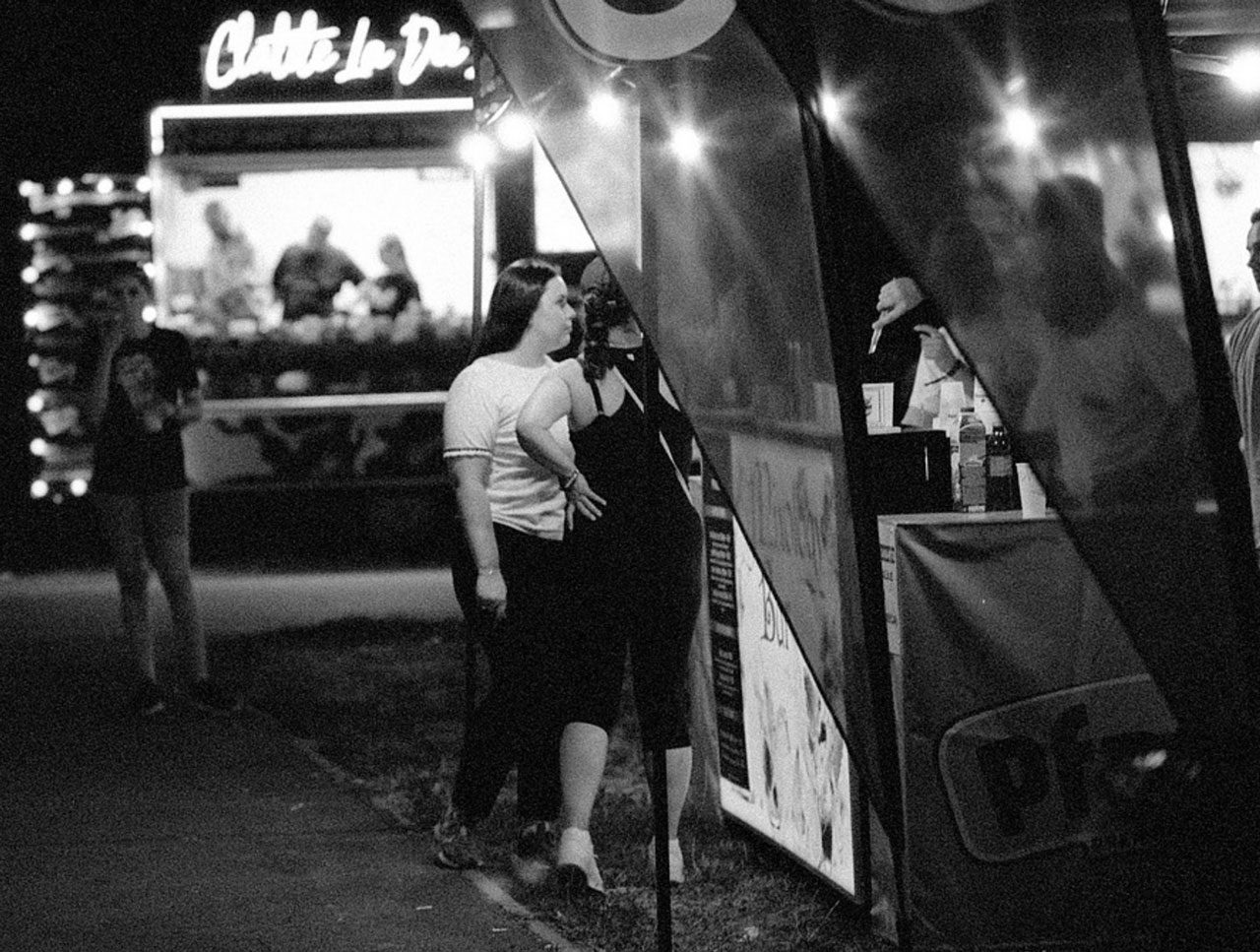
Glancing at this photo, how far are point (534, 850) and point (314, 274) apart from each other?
35.4 feet

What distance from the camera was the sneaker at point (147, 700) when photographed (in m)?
9.79

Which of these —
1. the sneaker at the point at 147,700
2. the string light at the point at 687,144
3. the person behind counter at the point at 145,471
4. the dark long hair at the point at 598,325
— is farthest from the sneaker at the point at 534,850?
the sneaker at the point at 147,700

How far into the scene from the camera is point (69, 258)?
16.5 m

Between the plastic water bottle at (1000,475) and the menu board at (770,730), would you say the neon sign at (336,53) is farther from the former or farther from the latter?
the plastic water bottle at (1000,475)

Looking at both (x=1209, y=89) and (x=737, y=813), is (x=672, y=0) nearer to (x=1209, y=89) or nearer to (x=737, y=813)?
(x=737, y=813)

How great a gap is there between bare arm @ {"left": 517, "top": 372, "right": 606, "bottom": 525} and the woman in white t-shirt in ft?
0.37

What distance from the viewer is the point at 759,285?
4.05 m

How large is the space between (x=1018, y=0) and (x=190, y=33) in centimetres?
2046

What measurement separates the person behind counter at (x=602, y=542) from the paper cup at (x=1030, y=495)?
1.06 metres

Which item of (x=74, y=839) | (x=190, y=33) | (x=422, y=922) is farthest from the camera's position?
(x=190, y=33)

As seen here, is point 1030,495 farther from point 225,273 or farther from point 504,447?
point 225,273

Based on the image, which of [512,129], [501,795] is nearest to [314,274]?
[512,129]

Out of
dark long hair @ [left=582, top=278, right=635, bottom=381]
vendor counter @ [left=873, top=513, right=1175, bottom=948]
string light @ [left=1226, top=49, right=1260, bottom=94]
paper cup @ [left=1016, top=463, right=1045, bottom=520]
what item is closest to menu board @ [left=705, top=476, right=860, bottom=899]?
vendor counter @ [left=873, top=513, right=1175, bottom=948]

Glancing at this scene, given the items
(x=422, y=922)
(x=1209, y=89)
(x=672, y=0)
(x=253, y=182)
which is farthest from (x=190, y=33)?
(x=672, y=0)
